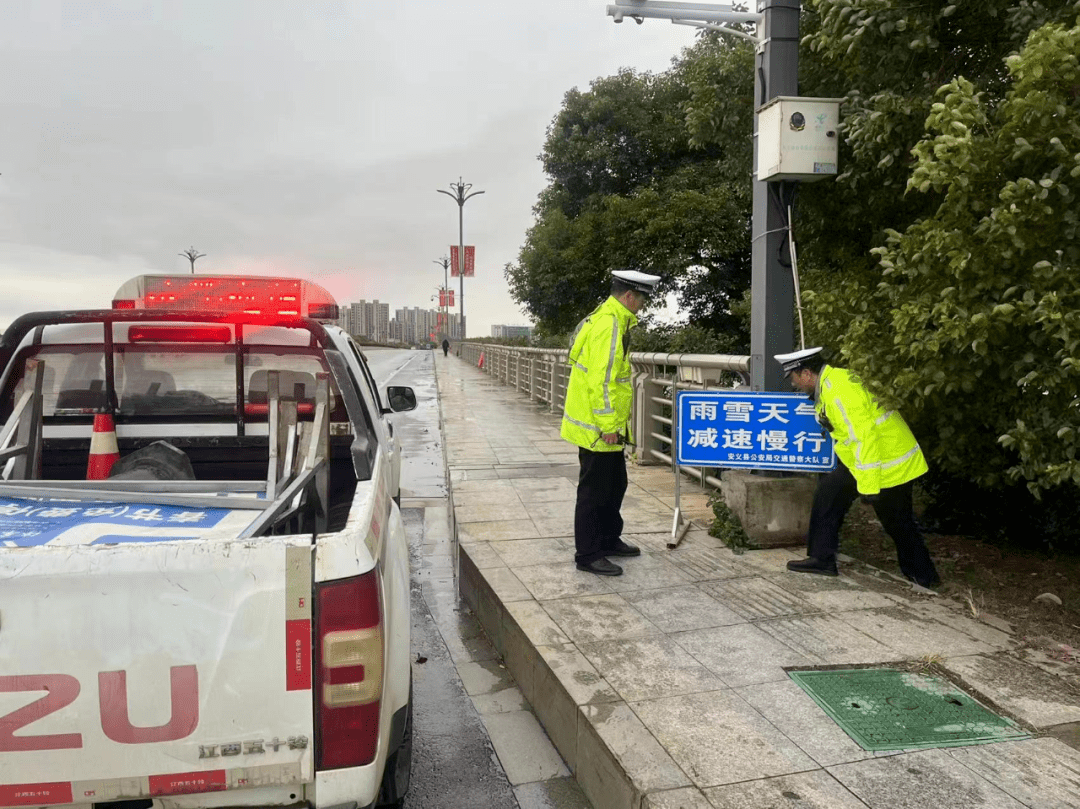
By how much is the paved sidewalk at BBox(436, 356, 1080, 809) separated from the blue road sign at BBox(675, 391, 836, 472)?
0.62 meters

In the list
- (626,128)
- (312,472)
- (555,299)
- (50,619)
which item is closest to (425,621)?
(312,472)

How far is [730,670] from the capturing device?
3.69 metres

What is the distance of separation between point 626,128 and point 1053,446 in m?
18.5

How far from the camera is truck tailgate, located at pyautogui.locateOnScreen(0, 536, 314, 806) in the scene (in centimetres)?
177

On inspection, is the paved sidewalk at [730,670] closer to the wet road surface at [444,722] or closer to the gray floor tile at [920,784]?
the gray floor tile at [920,784]

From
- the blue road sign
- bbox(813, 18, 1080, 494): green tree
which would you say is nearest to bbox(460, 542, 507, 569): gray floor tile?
the blue road sign

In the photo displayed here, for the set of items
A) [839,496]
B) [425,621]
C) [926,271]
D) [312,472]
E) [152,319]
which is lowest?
[425,621]

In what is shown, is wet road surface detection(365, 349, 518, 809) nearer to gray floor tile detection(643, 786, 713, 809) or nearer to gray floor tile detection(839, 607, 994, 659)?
gray floor tile detection(643, 786, 713, 809)

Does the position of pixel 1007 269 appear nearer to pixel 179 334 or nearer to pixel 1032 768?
pixel 1032 768

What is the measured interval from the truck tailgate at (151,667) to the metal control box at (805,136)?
452 cm

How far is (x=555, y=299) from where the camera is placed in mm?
20594

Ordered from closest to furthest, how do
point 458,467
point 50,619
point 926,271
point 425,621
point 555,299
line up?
point 50,619, point 926,271, point 425,621, point 458,467, point 555,299

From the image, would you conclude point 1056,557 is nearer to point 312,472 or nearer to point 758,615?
point 758,615

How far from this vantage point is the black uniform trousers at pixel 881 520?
4.82 meters
